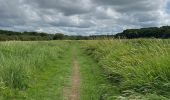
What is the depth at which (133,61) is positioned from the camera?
10336 millimetres

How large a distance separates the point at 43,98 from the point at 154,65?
3.14 m

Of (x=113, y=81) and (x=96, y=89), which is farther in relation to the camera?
(x=113, y=81)

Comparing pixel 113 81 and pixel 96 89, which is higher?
pixel 113 81

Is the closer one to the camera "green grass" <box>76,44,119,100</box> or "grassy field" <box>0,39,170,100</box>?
"grassy field" <box>0,39,170,100</box>

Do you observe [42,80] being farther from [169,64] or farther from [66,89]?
[169,64]

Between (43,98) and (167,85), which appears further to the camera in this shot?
(43,98)

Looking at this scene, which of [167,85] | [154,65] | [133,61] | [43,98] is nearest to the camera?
[167,85]

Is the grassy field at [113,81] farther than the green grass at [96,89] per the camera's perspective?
No

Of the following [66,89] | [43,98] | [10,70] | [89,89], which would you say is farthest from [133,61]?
[10,70]

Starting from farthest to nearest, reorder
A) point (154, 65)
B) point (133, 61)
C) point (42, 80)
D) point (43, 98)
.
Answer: point (42, 80) < point (133, 61) < point (43, 98) < point (154, 65)

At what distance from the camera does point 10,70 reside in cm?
1014

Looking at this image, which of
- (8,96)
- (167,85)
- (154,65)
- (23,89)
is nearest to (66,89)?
(23,89)

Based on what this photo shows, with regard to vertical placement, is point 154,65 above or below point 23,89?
above

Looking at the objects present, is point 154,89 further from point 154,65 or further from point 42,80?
point 42,80
